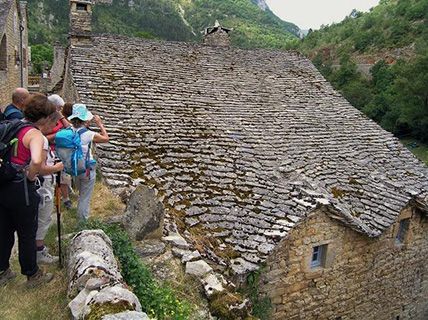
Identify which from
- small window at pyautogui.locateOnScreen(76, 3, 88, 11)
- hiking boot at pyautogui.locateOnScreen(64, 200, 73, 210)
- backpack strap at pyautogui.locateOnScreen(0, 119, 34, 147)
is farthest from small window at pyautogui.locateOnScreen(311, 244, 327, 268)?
small window at pyautogui.locateOnScreen(76, 3, 88, 11)

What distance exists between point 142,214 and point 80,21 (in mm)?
7658

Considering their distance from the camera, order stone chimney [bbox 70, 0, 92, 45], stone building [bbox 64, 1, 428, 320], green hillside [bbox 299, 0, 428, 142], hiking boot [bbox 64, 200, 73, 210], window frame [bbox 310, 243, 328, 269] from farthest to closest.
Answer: green hillside [bbox 299, 0, 428, 142], stone chimney [bbox 70, 0, 92, 45], window frame [bbox 310, 243, 328, 269], stone building [bbox 64, 1, 428, 320], hiking boot [bbox 64, 200, 73, 210]

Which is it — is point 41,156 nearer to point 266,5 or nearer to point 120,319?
point 120,319

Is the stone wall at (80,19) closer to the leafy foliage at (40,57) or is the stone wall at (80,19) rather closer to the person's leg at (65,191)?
the person's leg at (65,191)

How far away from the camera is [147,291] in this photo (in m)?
3.86

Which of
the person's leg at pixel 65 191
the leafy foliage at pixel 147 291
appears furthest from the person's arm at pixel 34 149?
the person's leg at pixel 65 191

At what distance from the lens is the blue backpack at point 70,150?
461 cm

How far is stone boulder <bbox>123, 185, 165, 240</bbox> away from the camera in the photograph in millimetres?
5176

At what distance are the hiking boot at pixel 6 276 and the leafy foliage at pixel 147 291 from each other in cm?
100

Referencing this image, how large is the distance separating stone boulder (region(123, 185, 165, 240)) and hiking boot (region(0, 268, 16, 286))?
148 centimetres

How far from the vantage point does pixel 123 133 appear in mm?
8281

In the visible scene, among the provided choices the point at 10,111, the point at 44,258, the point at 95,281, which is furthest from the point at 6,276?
the point at 10,111

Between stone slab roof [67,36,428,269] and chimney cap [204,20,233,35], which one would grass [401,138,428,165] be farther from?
chimney cap [204,20,233,35]

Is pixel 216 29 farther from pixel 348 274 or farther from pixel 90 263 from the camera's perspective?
pixel 90 263
